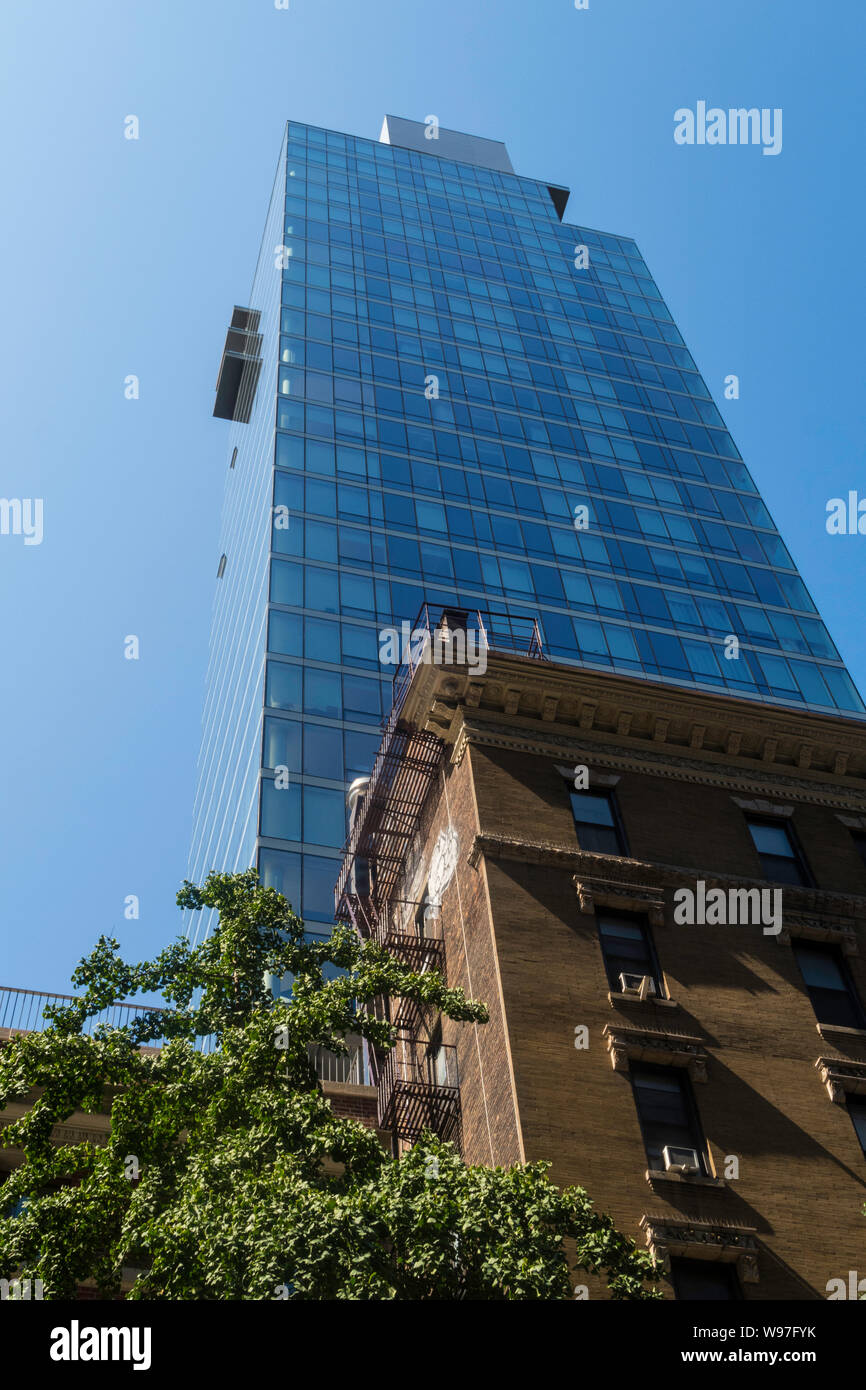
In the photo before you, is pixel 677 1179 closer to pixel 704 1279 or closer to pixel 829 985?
pixel 704 1279

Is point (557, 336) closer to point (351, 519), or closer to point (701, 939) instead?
point (351, 519)

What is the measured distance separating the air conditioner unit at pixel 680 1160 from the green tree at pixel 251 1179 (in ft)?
6.53

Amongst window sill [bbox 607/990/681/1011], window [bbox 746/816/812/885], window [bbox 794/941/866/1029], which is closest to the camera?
window sill [bbox 607/990/681/1011]

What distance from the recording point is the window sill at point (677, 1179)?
17.8m

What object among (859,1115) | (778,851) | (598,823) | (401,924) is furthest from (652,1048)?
(401,924)

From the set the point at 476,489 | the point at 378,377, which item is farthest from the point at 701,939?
the point at 378,377

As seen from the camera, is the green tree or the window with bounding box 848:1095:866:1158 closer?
Result: the green tree

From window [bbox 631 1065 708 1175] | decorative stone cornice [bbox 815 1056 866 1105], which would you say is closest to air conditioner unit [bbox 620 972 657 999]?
window [bbox 631 1065 708 1175]

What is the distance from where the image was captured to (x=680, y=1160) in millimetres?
18156

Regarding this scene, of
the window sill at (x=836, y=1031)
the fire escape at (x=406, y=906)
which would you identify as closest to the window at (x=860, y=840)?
the window sill at (x=836, y=1031)

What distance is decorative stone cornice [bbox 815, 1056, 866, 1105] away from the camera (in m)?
19.7

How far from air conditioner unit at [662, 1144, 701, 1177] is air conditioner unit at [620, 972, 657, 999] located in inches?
93.4

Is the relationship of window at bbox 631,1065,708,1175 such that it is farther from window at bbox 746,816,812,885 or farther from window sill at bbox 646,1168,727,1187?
window at bbox 746,816,812,885
